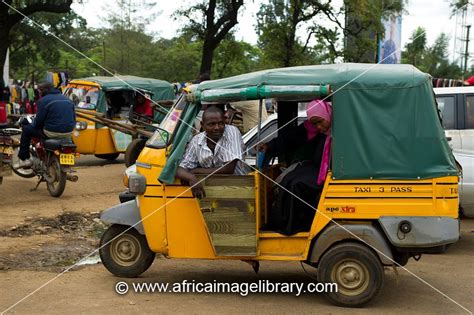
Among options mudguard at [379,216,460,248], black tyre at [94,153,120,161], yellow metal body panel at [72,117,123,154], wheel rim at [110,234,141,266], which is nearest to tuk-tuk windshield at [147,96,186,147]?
wheel rim at [110,234,141,266]

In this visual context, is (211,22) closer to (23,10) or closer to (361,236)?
(23,10)

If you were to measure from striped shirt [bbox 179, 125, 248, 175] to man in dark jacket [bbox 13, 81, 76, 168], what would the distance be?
5352 mm

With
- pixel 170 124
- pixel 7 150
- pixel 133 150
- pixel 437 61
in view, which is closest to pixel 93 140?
pixel 133 150

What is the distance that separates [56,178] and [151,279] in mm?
4919

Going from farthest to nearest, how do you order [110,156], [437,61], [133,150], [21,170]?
[437,61] → [110,156] → [133,150] → [21,170]

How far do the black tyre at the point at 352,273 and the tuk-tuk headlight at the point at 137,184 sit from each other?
1626mm

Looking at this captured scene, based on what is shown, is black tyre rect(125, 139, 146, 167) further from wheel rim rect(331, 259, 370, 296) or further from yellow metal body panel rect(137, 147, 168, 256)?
wheel rim rect(331, 259, 370, 296)

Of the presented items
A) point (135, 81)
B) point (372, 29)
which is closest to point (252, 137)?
point (135, 81)

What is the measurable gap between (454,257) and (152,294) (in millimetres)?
3686

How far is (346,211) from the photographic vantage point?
5551 millimetres

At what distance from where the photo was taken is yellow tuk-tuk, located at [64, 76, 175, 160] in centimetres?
1536

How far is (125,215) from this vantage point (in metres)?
6.30

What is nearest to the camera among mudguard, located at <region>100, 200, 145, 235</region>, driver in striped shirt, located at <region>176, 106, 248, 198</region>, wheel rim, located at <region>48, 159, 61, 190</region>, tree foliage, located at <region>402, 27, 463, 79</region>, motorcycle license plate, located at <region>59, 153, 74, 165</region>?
driver in striped shirt, located at <region>176, 106, 248, 198</region>

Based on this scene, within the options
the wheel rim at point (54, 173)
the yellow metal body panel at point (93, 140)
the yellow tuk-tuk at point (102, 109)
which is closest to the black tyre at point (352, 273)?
the wheel rim at point (54, 173)
